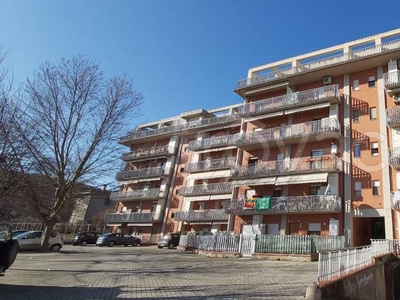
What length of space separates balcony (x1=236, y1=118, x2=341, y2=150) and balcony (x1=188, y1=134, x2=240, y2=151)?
516 centimetres

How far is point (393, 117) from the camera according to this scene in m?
23.3

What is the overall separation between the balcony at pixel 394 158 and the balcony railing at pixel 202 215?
15741mm

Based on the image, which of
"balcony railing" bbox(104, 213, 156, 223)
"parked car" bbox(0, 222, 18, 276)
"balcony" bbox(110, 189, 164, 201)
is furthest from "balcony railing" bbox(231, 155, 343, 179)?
"parked car" bbox(0, 222, 18, 276)

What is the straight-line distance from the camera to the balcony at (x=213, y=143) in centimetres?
3636

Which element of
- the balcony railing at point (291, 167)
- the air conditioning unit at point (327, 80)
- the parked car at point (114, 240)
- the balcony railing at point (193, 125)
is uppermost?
the air conditioning unit at point (327, 80)

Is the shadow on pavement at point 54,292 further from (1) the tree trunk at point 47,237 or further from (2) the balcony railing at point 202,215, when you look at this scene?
(2) the balcony railing at point 202,215

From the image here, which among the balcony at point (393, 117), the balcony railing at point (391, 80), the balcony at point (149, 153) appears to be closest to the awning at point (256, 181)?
the balcony at point (393, 117)

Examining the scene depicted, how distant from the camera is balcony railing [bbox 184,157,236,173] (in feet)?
117

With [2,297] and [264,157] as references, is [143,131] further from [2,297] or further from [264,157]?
[2,297]

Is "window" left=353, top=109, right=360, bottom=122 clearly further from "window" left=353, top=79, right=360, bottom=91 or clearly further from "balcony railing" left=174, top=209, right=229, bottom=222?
"balcony railing" left=174, top=209, right=229, bottom=222

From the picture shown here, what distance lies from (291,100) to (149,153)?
889 inches

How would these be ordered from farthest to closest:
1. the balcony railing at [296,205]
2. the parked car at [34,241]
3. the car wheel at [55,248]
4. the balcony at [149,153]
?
the balcony at [149,153] → the car wheel at [55,248] → the balcony railing at [296,205] → the parked car at [34,241]

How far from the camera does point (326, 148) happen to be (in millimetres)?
26422

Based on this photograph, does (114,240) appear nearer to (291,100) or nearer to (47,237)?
(47,237)
